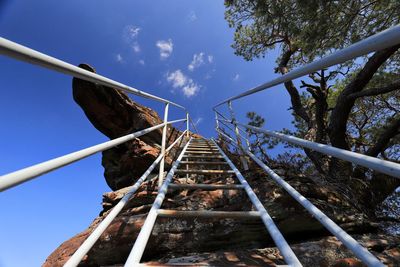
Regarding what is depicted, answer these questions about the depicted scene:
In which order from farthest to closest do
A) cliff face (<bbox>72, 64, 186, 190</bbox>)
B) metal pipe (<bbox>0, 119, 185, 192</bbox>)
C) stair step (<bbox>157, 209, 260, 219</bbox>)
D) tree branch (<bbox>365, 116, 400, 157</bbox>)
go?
cliff face (<bbox>72, 64, 186, 190</bbox>)
tree branch (<bbox>365, 116, 400, 157</bbox>)
stair step (<bbox>157, 209, 260, 219</bbox>)
metal pipe (<bbox>0, 119, 185, 192</bbox>)

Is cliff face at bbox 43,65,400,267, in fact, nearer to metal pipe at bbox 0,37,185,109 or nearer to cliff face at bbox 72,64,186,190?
metal pipe at bbox 0,37,185,109

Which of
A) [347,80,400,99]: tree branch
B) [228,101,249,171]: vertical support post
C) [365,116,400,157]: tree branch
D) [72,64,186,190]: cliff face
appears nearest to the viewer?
[228,101,249,171]: vertical support post

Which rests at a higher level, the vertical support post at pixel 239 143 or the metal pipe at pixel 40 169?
the vertical support post at pixel 239 143

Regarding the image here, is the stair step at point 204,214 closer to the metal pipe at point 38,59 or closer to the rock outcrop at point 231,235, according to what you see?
the rock outcrop at point 231,235

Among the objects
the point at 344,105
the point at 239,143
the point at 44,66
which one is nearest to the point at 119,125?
the point at 239,143

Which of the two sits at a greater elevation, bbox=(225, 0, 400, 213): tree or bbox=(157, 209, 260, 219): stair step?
bbox=(225, 0, 400, 213): tree

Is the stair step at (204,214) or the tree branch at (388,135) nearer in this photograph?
the stair step at (204,214)

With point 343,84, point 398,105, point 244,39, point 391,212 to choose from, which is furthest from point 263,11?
point 391,212

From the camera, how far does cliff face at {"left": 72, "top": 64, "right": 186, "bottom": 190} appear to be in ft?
25.8

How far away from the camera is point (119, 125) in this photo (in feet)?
30.0

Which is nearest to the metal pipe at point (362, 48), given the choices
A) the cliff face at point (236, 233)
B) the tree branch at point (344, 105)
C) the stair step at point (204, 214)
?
the stair step at point (204, 214)

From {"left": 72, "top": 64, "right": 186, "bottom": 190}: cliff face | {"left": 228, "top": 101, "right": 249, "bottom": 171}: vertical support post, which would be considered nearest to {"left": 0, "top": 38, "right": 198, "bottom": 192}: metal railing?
{"left": 228, "top": 101, "right": 249, "bottom": 171}: vertical support post

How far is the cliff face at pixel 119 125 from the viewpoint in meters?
7.88

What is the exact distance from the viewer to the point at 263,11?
21.1 ft
